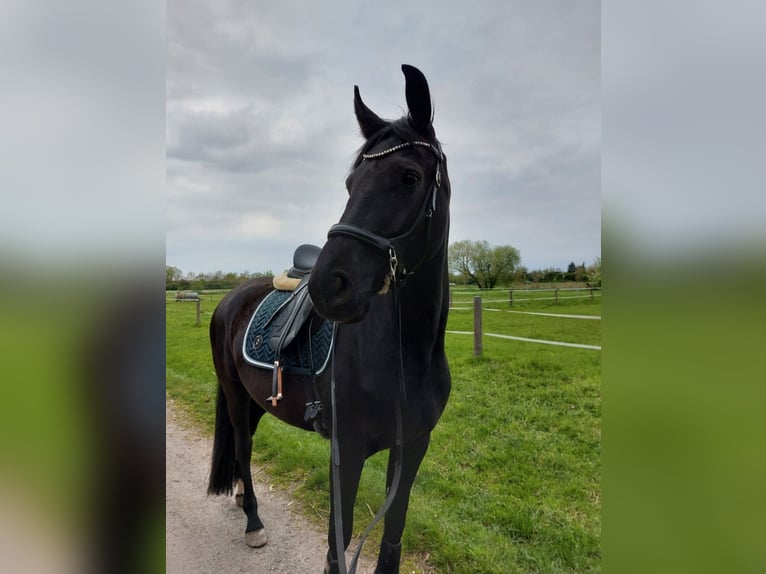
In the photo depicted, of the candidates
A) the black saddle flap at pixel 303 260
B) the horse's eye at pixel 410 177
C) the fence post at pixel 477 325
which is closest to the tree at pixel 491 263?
the fence post at pixel 477 325

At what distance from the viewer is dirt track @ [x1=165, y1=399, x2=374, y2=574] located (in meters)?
2.86

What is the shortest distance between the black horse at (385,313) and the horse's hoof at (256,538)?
116cm

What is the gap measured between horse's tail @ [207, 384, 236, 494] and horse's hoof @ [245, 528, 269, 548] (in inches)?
21.5

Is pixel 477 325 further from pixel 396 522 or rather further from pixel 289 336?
pixel 289 336

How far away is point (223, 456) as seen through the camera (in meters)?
3.54

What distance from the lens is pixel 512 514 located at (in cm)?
317

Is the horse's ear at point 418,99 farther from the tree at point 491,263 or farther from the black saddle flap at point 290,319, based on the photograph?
the tree at point 491,263

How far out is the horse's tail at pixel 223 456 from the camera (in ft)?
11.5

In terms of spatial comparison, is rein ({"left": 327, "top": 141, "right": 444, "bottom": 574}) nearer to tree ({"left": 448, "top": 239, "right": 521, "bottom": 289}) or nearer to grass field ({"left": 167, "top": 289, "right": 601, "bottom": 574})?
grass field ({"left": 167, "top": 289, "right": 601, "bottom": 574})

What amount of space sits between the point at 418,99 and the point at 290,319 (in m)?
1.53

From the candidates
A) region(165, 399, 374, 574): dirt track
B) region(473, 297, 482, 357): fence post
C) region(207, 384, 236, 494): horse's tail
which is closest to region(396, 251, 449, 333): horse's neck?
region(165, 399, 374, 574): dirt track

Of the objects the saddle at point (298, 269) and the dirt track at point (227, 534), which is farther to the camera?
the saddle at point (298, 269)
